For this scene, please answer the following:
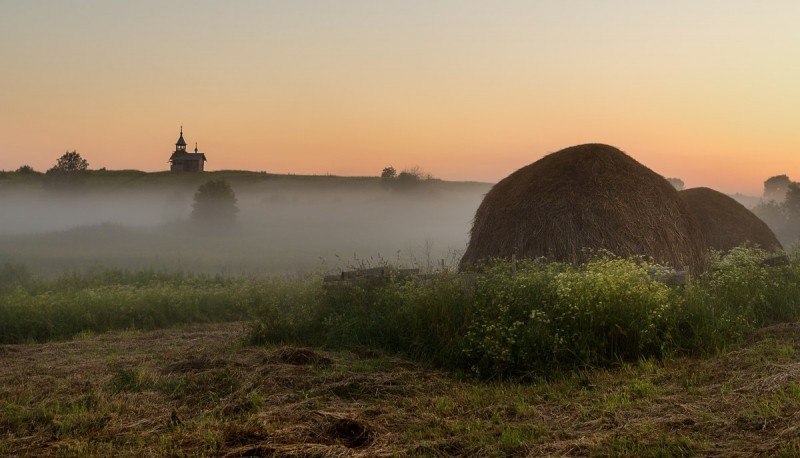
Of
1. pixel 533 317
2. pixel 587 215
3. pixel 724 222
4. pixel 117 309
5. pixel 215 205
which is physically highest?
pixel 587 215

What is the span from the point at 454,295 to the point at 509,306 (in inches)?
41.9

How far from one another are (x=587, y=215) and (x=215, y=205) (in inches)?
2053

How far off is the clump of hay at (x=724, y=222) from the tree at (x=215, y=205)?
1866 inches

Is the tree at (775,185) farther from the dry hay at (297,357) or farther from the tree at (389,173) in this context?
the dry hay at (297,357)

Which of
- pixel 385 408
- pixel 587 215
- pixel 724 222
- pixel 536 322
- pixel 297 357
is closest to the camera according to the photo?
pixel 385 408

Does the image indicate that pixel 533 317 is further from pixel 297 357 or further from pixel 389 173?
pixel 389 173

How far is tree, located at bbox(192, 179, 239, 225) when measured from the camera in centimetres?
6238

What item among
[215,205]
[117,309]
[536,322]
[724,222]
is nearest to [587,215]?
[536,322]

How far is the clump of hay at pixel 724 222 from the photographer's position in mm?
21516

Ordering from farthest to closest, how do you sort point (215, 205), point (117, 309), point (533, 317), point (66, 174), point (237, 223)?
point (66, 174)
point (237, 223)
point (215, 205)
point (117, 309)
point (533, 317)

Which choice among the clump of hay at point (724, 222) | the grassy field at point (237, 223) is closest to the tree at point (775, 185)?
the grassy field at point (237, 223)

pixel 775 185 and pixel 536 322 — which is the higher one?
pixel 775 185

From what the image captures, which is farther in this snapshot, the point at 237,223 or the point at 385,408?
the point at 237,223

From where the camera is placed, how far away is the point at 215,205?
207 ft
